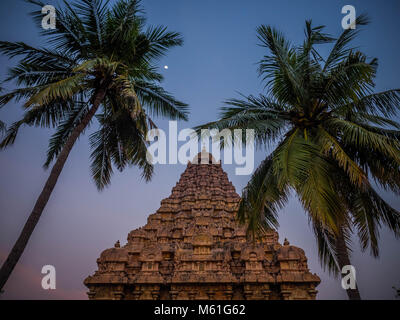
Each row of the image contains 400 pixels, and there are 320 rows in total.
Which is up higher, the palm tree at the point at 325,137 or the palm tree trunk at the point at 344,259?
the palm tree at the point at 325,137

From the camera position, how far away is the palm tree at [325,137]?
6.75m

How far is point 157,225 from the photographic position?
1984cm

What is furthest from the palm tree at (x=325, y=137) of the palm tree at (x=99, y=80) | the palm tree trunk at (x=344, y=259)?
the palm tree at (x=99, y=80)

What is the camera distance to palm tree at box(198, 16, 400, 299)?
675 centimetres

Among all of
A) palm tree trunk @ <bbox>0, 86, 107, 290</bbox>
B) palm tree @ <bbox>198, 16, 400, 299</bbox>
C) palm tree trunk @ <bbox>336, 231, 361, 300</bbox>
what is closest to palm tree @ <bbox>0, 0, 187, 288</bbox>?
palm tree trunk @ <bbox>0, 86, 107, 290</bbox>

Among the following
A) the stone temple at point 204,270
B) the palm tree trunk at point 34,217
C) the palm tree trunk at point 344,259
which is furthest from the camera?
the stone temple at point 204,270

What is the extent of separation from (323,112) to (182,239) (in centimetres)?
1310

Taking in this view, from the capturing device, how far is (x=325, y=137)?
7.46m

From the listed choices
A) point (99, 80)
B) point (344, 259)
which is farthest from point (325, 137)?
point (99, 80)

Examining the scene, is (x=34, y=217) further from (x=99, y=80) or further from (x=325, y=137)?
(x=325, y=137)

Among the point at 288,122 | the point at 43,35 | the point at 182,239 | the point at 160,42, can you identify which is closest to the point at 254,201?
the point at 288,122

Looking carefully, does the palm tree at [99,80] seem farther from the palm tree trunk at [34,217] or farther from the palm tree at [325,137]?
the palm tree at [325,137]

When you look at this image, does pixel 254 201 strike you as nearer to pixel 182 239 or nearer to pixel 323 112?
pixel 323 112
